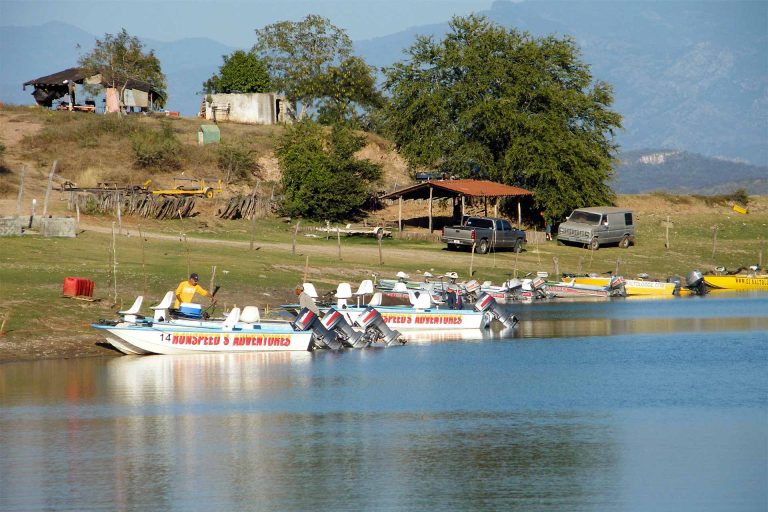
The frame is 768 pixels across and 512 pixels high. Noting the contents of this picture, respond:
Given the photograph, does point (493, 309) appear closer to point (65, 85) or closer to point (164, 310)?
point (164, 310)

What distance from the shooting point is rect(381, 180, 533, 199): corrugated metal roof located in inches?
3000

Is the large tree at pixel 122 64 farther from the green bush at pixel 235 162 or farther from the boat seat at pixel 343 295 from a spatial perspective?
the boat seat at pixel 343 295

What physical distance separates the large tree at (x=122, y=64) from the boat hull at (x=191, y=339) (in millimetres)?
65864

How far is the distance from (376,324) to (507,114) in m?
39.1

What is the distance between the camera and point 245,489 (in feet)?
77.2

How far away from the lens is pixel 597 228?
76.0m

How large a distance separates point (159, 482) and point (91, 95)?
85014 millimetres

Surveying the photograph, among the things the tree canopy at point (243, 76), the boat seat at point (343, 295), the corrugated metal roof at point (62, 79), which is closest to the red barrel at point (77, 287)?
the boat seat at point (343, 295)

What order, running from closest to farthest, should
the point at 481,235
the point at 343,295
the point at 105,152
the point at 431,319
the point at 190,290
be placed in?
the point at 190,290 < the point at 343,295 < the point at 431,319 < the point at 481,235 < the point at 105,152

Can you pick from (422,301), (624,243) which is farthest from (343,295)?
(624,243)

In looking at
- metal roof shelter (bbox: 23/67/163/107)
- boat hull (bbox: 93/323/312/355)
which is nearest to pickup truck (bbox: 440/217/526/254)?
boat hull (bbox: 93/323/312/355)

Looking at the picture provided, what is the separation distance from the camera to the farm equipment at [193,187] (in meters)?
75.3

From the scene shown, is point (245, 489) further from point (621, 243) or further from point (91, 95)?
point (91, 95)

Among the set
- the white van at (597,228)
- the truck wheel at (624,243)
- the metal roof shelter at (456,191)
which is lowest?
the truck wheel at (624,243)
